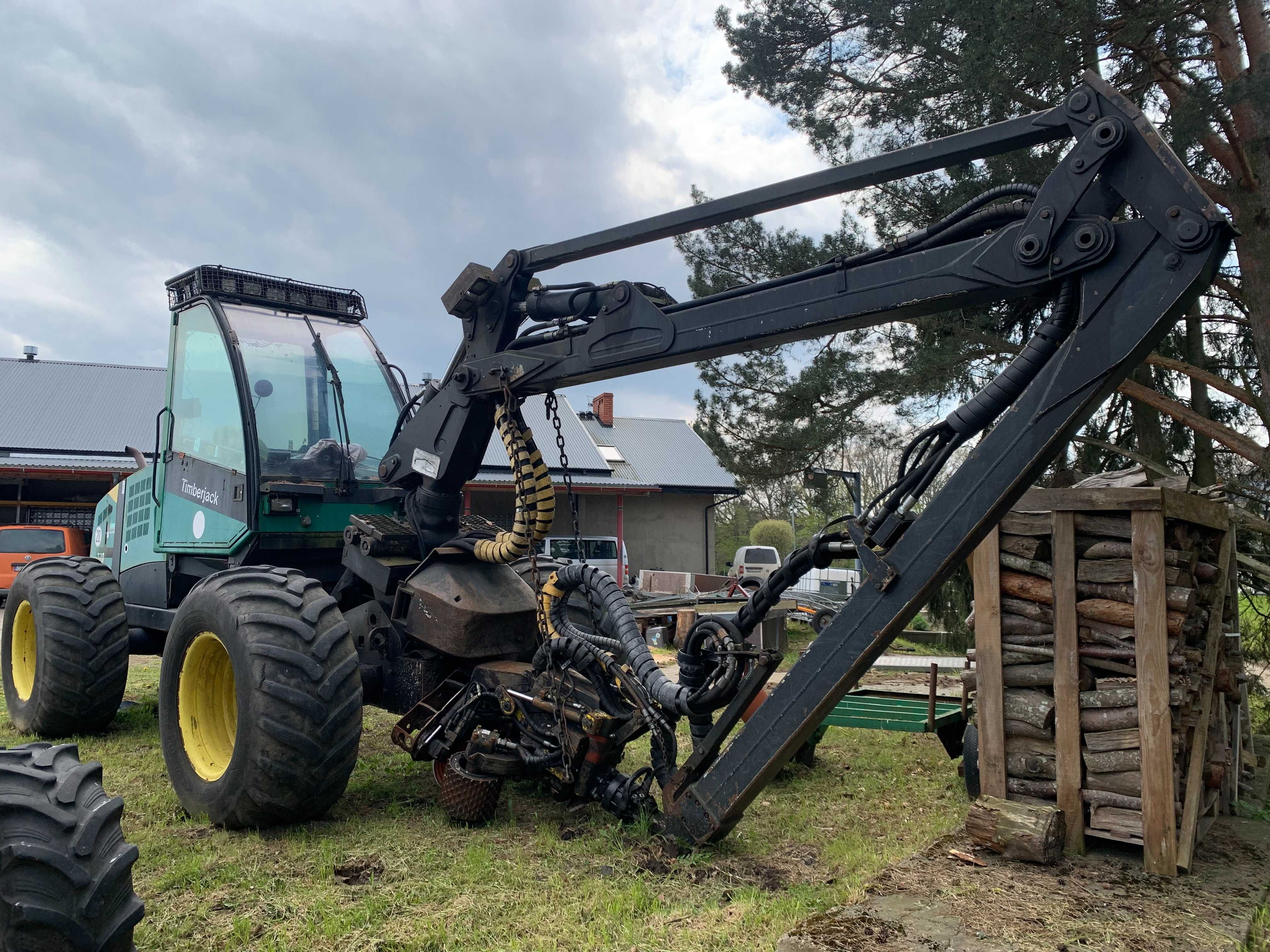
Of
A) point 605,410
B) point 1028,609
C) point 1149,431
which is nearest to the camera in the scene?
point 1028,609

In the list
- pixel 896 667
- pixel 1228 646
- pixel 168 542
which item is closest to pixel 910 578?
pixel 1228 646

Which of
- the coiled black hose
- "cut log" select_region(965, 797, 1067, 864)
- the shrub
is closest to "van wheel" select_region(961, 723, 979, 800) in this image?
"cut log" select_region(965, 797, 1067, 864)

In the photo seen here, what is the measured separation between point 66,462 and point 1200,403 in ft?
64.2

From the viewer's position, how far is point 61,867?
2.35 meters

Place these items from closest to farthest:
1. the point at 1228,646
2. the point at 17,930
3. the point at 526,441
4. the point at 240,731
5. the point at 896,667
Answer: the point at 17,930, the point at 240,731, the point at 526,441, the point at 1228,646, the point at 896,667

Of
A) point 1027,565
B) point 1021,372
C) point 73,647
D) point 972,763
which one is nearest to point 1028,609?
point 1027,565

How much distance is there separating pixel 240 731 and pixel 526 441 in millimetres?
1891

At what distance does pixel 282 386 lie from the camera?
18.5ft

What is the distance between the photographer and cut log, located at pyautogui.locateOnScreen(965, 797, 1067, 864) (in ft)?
12.8

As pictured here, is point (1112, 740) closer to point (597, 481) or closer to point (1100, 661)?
point (1100, 661)

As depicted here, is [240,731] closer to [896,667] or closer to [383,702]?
[383,702]

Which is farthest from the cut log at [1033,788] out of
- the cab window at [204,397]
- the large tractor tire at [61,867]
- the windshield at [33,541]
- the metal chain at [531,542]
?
the windshield at [33,541]

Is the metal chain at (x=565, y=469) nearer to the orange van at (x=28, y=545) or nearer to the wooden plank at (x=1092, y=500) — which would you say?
the wooden plank at (x=1092, y=500)

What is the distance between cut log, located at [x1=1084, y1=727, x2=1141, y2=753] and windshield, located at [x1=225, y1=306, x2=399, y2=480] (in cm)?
425
